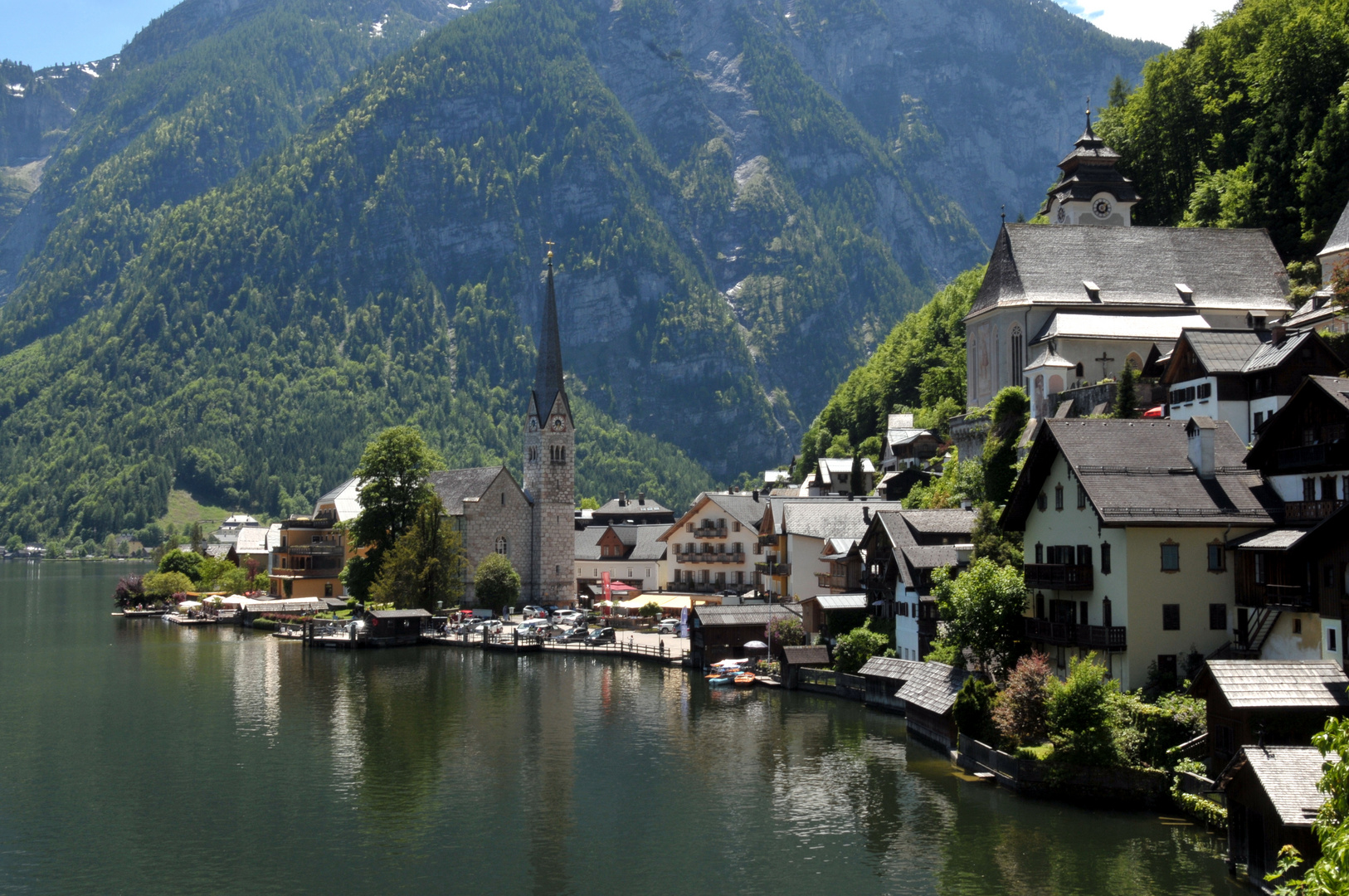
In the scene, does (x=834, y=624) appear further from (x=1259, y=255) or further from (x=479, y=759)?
(x=1259, y=255)

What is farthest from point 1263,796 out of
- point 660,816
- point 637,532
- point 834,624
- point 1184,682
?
point 637,532

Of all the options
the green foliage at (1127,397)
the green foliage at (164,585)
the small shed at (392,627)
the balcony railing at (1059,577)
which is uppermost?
the green foliage at (1127,397)

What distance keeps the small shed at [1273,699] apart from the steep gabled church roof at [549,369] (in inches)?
3557

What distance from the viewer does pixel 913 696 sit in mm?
52969

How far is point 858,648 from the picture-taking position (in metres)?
67.1

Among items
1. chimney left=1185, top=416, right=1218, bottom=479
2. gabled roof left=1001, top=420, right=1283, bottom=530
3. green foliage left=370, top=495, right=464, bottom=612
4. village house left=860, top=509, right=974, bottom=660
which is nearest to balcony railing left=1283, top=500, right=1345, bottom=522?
gabled roof left=1001, top=420, right=1283, bottom=530

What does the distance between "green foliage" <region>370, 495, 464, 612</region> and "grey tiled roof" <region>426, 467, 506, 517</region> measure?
10672mm

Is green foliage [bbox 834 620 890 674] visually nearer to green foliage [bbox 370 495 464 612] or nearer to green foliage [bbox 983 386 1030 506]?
green foliage [bbox 983 386 1030 506]

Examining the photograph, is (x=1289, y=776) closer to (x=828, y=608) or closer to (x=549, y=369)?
(x=828, y=608)

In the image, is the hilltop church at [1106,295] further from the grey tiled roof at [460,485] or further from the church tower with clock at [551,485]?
the grey tiled roof at [460,485]

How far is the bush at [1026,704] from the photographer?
43.7 metres

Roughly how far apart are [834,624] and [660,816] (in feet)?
102

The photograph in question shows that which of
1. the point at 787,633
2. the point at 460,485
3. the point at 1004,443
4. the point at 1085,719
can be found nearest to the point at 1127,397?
the point at 1004,443

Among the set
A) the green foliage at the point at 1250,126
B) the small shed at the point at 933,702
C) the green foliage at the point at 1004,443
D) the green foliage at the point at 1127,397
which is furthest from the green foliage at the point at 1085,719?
the green foliage at the point at 1250,126
